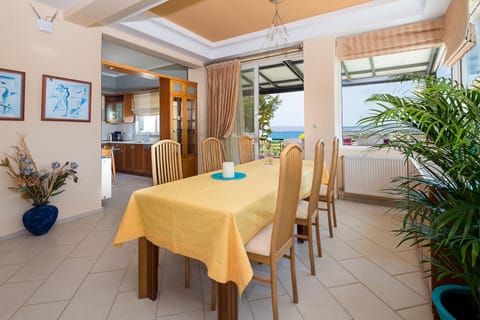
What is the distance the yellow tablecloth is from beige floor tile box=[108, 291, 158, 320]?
0.45 metres

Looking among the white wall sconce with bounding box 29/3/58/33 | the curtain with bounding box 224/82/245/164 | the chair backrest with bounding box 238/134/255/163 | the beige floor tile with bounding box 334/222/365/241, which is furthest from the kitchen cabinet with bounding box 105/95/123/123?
the beige floor tile with bounding box 334/222/365/241

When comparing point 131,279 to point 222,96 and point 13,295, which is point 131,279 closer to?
point 13,295

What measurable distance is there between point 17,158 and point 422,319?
13.0 ft

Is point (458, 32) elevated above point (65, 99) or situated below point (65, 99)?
above

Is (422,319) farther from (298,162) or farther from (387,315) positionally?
(298,162)

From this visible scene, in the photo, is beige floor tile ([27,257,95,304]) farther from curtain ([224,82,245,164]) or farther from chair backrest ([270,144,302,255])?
curtain ([224,82,245,164])

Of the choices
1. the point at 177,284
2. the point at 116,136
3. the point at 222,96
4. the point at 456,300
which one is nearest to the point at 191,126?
the point at 222,96

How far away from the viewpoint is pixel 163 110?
512 cm

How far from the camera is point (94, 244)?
8.40ft

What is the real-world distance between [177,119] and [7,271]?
3710 millimetres

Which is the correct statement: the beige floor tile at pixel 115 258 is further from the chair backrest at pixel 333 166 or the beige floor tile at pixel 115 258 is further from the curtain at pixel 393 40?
the curtain at pixel 393 40

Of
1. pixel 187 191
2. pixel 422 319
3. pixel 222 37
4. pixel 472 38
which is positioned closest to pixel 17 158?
pixel 187 191

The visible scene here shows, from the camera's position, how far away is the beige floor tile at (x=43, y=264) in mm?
1960

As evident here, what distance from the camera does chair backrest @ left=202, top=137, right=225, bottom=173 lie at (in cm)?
293
